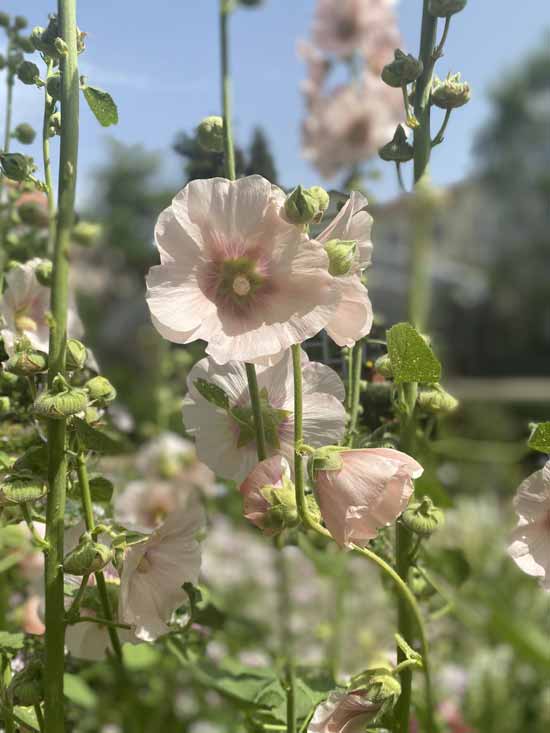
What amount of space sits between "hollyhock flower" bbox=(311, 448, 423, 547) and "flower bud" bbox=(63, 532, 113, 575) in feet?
0.27

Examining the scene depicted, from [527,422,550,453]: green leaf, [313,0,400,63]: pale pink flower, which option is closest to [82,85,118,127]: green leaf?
[527,422,550,453]: green leaf

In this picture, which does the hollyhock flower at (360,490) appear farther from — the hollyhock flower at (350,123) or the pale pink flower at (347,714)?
the hollyhock flower at (350,123)

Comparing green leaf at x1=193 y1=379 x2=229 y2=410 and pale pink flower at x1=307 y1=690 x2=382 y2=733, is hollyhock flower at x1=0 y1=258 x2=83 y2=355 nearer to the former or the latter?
green leaf at x1=193 y1=379 x2=229 y2=410

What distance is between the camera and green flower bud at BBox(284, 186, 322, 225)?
0.91 feet

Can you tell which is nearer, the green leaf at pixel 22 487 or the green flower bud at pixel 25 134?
the green leaf at pixel 22 487

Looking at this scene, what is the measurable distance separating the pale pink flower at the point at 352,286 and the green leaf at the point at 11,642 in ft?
0.72

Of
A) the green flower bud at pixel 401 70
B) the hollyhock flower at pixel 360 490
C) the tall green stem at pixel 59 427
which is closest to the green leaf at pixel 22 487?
the tall green stem at pixel 59 427

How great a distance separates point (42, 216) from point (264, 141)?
167 millimetres

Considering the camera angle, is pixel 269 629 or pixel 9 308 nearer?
pixel 9 308

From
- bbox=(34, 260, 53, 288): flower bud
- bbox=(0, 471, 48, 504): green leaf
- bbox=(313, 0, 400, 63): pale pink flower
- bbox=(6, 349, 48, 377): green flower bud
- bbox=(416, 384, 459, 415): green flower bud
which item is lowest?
bbox=(0, 471, 48, 504): green leaf

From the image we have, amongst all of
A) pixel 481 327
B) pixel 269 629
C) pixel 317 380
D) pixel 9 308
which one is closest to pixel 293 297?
pixel 317 380

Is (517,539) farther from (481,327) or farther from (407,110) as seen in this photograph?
(481,327)

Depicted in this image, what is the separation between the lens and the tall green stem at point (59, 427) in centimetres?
31

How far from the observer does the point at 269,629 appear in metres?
0.84
